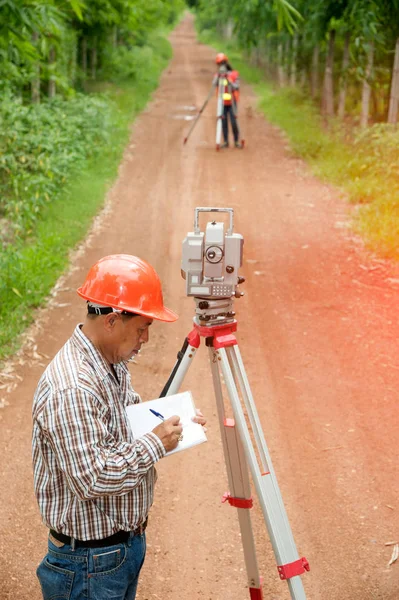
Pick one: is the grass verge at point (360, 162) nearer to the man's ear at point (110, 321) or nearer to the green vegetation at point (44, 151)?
the green vegetation at point (44, 151)

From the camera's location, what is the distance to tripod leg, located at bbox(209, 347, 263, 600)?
3.54 m

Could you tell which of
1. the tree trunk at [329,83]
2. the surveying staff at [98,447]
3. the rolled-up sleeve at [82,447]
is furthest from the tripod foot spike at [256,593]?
the tree trunk at [329,83]

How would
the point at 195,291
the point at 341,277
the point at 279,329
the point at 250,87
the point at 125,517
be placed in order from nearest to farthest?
the point at 125,517 → the point at 195,291 → the point at 279,329 → the point at 341,277 → the point at 250,87

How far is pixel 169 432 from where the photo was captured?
2836 mm

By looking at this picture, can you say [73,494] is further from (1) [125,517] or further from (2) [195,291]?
(2) [195,291]

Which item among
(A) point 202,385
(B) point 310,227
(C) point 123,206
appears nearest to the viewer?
(A) point 202,385

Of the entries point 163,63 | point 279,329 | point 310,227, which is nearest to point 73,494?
point 279,329

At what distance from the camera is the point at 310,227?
12062mm

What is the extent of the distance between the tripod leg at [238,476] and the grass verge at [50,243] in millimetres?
4224

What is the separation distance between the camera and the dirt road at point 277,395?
4.79 metres

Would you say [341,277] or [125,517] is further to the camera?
[341,277]

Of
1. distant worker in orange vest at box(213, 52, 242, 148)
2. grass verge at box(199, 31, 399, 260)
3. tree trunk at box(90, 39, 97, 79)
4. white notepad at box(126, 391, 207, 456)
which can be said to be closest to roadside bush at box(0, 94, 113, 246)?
distant worker in orange vest at box(213, 52, 242, 148)

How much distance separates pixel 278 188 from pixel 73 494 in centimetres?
1235

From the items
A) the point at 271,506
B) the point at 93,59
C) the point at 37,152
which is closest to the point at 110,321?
the point at 271,506
